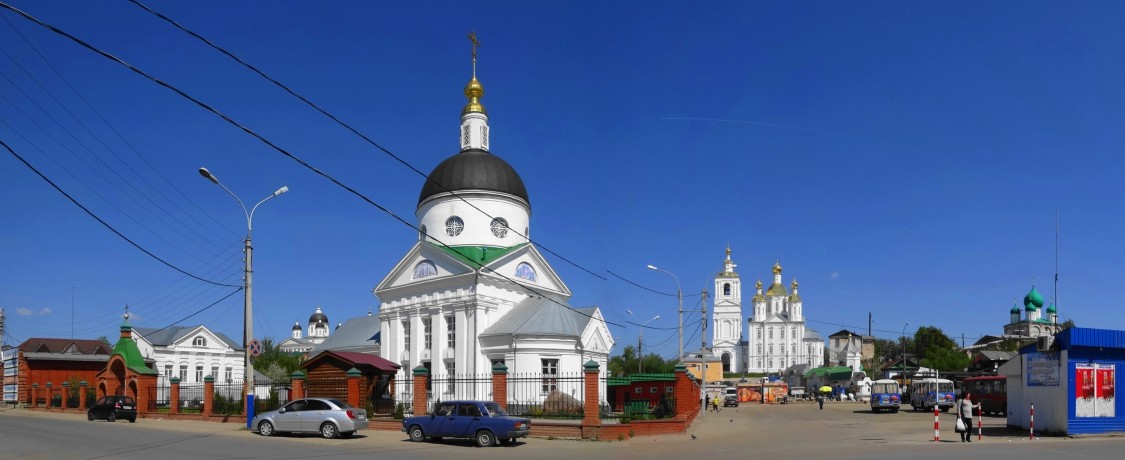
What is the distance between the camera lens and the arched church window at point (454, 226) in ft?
138

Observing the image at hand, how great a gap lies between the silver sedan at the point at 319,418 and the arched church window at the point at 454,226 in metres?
18.3

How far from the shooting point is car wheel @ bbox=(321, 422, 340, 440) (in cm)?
2366

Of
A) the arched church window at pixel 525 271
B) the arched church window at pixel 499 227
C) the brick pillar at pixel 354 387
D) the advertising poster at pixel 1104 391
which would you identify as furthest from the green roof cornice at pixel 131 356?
the advertising poster at pixel 1104 391

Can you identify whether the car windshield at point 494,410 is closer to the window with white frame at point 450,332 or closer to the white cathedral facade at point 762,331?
the window with white frame at point 450,332

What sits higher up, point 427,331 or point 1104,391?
point 427,331

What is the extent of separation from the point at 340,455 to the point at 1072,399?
20126 mm

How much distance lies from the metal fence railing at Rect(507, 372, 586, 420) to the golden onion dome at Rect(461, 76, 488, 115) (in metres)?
16.6

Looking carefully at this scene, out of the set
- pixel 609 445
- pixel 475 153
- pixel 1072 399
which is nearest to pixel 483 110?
pixel 475 153

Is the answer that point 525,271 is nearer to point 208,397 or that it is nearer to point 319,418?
point 208,397

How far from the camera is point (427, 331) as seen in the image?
134 ft

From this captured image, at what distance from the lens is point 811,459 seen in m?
17.5

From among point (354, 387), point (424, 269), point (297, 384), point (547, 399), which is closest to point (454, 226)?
point (424, 269)

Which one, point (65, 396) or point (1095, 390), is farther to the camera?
point (65, 396)

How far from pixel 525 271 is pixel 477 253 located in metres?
2.56
